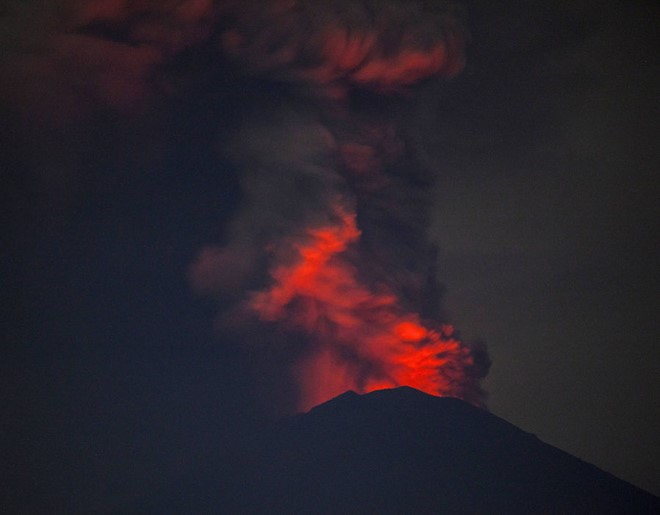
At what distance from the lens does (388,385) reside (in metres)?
28.3

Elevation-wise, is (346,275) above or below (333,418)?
above

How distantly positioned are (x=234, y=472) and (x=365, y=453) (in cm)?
476

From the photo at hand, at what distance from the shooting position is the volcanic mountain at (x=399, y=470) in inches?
941

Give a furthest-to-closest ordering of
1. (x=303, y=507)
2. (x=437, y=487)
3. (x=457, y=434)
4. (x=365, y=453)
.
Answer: (x=457, y=434)
(x=365, y=453)
(x=437, y=487)
(x=303, y=507)

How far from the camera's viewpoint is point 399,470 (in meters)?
26.0

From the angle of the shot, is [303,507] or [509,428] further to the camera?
[509,428]

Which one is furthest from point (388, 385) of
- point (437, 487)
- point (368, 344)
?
point (437, 487)

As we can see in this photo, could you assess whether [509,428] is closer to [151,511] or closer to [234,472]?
[234,472]

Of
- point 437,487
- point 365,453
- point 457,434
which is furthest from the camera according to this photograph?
point 457,434

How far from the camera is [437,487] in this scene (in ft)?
82.4

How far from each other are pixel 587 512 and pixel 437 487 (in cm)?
492

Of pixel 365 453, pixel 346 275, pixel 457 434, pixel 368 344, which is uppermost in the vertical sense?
pixel 346 275

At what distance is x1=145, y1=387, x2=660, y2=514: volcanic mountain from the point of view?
78.4 ft

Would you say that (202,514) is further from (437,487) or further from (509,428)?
(509,428)
